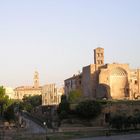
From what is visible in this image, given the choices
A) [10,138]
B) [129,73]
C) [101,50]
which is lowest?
[10,138]

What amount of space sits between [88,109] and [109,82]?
26.3 meters

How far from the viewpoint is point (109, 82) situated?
8888cm

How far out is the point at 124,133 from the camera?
1951 inches

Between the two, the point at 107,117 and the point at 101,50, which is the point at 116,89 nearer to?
the point at 101,50

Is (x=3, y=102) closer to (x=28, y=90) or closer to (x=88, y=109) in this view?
(x=88, y=109)

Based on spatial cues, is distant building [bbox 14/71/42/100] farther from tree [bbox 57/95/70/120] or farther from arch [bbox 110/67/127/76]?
tree [bbox 57/95/70/120]

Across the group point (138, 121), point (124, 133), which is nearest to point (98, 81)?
point (138, 121)

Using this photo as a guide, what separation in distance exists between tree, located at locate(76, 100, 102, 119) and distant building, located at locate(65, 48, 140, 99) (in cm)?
2332

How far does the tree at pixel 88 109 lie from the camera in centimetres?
6309

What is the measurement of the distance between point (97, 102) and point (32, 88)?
116163 mm

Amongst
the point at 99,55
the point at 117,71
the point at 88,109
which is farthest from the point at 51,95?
the point at 88,109

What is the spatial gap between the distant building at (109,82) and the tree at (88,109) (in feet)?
76.5

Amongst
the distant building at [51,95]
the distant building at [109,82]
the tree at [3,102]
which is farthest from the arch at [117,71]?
the tree at [3,102]

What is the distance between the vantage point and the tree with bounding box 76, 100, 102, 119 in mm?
63094
